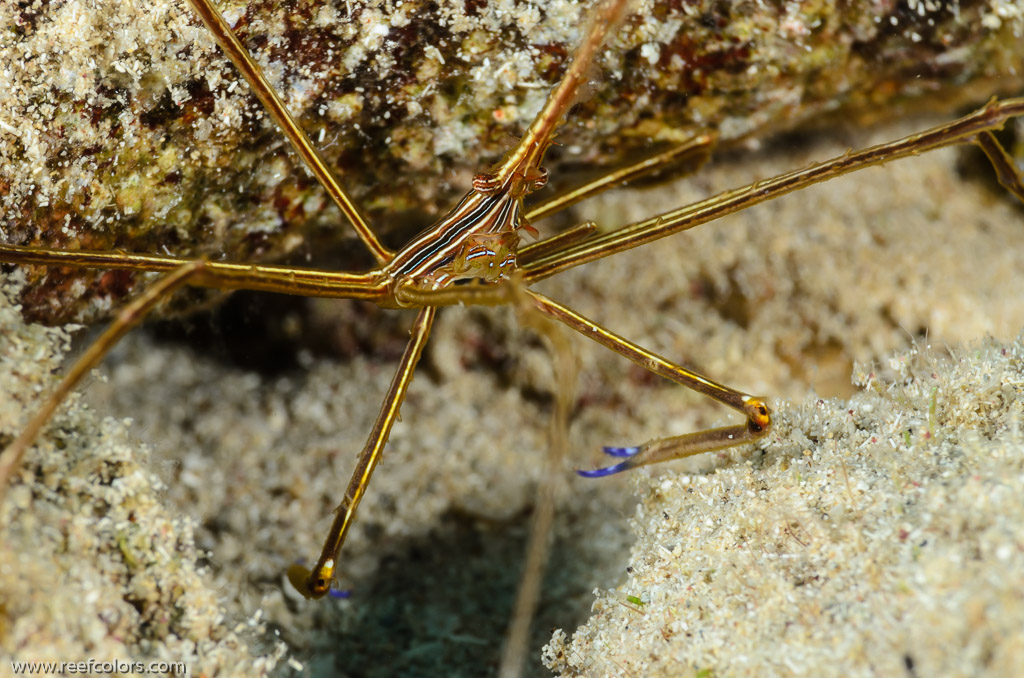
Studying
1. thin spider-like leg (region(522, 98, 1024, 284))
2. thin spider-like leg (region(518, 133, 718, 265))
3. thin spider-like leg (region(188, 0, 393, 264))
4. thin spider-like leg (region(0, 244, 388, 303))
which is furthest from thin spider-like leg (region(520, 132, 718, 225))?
thin spider-like leg (region(0, 244, 388, 303))

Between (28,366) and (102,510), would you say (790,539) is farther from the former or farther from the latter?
(28,366)

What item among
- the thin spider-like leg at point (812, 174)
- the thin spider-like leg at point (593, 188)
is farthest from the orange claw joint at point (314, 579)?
the thin spider-like leg at point (812, 174)

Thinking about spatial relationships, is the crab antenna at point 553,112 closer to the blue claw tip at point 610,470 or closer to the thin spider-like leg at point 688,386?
the thin spider-like leg at point 688,386

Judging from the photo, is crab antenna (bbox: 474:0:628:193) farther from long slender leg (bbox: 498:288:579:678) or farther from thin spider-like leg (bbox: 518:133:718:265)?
long slender leg (bbox: 498:288:579:678)

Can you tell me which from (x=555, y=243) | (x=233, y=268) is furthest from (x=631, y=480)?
(x=233, y=268)

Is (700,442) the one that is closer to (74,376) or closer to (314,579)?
(314,579)
